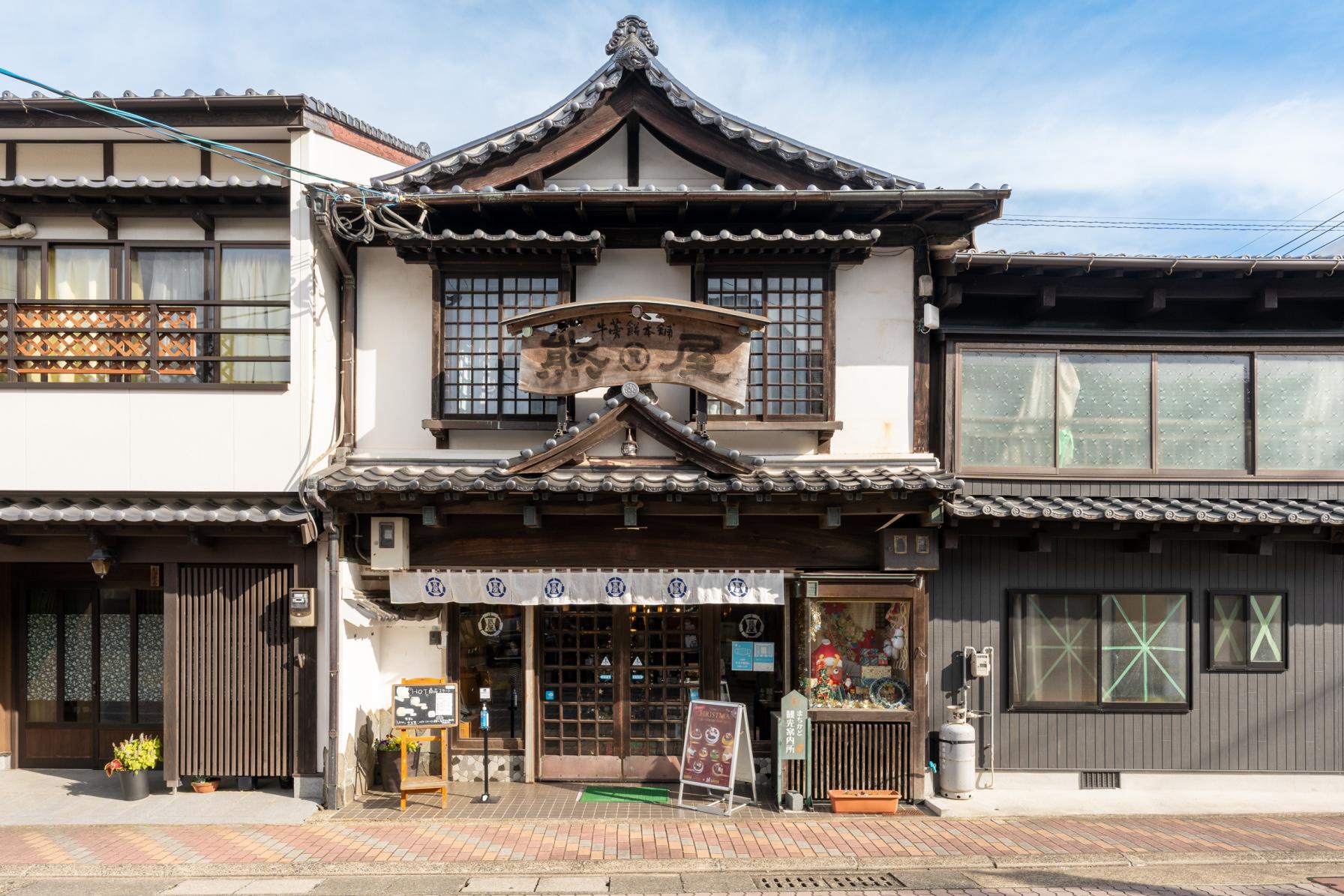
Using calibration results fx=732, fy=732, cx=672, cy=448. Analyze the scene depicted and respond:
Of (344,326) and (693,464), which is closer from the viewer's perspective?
(693,464)

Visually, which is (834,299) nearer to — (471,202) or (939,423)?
(939,423)

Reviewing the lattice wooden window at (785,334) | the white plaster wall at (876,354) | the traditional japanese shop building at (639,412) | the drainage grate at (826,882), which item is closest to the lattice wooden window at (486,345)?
the traditional japanese shop building at (639,412)

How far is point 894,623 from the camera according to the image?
35.0 feet

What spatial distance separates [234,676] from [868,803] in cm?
892

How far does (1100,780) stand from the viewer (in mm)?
10961

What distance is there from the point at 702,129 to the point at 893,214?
301 centimetres

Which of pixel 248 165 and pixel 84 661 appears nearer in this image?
pixel 248 165

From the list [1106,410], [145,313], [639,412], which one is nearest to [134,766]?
[145,313]

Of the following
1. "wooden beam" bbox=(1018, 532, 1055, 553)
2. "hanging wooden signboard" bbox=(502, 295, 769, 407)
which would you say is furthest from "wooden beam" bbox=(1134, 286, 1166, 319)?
"hanging wooden signboard" bbox=(502, 295, 769, 407)

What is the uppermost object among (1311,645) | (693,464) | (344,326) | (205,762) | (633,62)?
(633,62)

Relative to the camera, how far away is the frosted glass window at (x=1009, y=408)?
1112 cm

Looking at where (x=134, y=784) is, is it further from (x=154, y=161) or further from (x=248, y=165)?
(x=154, y=161)

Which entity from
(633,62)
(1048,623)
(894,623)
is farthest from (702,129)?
(1048,623)

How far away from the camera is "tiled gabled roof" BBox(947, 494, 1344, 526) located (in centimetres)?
1001
